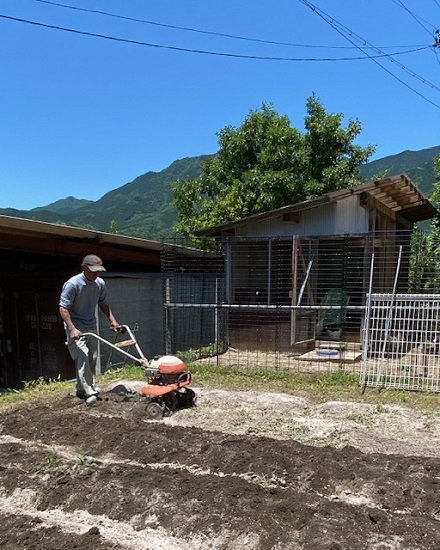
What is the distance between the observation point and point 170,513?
313cm

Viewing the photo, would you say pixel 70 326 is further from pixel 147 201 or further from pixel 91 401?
pixel 147 201

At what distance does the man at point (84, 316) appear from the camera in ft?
19.1

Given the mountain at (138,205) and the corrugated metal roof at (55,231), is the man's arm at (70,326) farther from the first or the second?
the mountain at (138,205)

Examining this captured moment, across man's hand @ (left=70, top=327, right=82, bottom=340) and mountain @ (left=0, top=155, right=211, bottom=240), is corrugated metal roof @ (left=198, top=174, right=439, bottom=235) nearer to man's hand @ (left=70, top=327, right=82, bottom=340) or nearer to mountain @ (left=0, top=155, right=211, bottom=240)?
man's hand @ (left=70, top=327, right=82, bottom=340)

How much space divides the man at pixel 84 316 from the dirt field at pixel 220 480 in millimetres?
527

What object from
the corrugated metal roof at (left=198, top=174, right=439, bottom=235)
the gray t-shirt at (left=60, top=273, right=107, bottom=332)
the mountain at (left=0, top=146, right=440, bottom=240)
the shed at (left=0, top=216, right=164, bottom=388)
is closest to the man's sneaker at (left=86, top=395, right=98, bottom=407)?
the gray t-shirt at (left=60, top=273, right=107, bottom=332)

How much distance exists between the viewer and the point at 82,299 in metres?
6.00

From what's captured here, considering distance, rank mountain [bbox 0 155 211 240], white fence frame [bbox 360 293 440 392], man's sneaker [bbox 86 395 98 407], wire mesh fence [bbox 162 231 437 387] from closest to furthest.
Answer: man's sneaker [bbox 86 395 98 407]
white fence frame [bbox 360 293 440 392]
wire mesh fence [bbox 162 231 437 387]
mountain [bbox 0 155 211 240]

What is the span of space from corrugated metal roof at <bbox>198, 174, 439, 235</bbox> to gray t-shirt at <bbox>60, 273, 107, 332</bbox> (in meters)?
4.25

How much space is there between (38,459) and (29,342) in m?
5.64

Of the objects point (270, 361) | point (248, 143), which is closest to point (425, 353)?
point (270, 361)

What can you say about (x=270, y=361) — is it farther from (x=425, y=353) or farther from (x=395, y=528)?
(x=395, y=528)

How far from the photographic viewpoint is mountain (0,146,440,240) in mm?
43963

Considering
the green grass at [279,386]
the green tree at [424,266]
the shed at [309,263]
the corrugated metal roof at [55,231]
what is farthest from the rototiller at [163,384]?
the green tree at [424,266]
